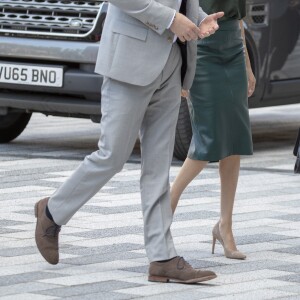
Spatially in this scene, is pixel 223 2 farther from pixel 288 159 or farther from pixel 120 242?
pixel 288 159

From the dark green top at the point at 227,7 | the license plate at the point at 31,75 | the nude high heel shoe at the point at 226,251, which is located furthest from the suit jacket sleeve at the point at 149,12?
the license plate at the point at 31,75

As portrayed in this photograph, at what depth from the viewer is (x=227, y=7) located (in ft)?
22.0

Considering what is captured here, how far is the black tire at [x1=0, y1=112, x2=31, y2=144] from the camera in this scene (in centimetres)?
1163

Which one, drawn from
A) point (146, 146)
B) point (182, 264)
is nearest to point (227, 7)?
point (146, 146)

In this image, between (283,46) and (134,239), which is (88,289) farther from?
(283,46)

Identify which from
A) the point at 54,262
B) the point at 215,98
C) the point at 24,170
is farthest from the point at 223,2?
the point at 24,170

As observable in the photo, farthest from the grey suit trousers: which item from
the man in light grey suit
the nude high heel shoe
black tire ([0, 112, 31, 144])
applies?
black tire ([0, 112, 31, 144])

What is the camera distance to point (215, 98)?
6758 mm

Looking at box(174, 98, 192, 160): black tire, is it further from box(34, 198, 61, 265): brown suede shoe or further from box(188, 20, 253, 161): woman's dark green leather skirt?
box(34, 198, 61, 265): brown suede shoe

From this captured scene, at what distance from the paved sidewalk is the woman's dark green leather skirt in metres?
0.55

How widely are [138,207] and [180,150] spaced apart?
2156 millimetres

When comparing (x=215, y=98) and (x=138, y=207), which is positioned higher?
(x=215, y=98)

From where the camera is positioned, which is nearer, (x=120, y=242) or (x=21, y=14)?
(x=120, y=242)

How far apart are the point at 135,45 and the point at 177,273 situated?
39.7 inches
